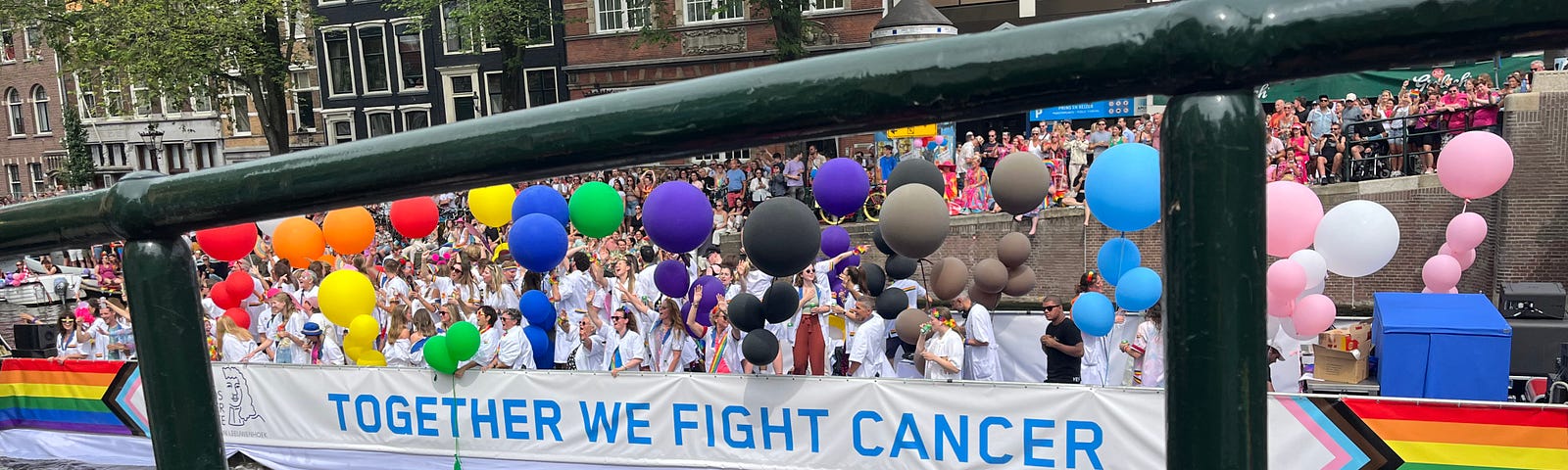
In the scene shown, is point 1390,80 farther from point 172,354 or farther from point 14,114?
point 14,114

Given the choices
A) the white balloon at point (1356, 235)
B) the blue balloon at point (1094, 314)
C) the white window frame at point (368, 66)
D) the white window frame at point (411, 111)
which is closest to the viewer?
the white balloon at point (1356, 235)

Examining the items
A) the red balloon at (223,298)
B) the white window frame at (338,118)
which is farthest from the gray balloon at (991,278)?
the white window frame at (338,118)

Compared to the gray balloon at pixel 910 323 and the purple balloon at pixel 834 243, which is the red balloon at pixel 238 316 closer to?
the purple balloon at pixel 834 243

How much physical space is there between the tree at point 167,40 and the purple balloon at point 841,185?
2107 cm

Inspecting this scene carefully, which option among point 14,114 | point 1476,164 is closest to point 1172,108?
point 1476,164

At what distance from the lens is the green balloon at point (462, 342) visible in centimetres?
918

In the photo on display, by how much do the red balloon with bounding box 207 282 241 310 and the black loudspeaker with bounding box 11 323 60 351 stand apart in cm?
461

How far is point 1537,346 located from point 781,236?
280 inches

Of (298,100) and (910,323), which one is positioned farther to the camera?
(298,100)

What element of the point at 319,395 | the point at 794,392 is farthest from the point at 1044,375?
the point at 319,395

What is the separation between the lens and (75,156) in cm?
4441

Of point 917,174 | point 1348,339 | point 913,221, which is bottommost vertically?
point 1348,339

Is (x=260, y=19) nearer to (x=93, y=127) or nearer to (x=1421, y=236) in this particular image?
(x=93, y=127)

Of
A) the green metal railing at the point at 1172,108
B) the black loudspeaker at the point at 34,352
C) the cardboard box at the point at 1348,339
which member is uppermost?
the green metal railing at the point at 1172,108
